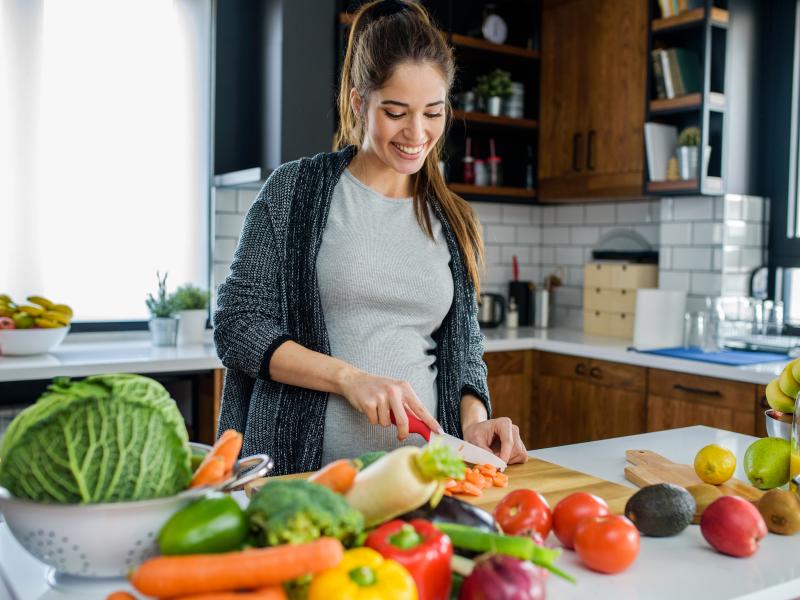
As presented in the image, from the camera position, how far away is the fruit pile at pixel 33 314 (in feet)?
9.51

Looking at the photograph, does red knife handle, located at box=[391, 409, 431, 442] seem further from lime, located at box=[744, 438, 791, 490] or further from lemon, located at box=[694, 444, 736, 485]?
lime, located at box=[744, 438, 791, 490]

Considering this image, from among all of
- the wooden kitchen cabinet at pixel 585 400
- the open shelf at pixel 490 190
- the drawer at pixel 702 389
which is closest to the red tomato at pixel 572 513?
the drawer at pixel 702 389

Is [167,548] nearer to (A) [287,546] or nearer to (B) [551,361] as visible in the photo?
(A) [287,546]

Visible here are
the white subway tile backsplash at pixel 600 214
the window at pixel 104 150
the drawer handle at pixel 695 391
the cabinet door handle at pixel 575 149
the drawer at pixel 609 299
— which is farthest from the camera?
the white subway tile backsplash at pixel 600 214

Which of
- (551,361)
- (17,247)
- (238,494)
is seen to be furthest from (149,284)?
(238,494)

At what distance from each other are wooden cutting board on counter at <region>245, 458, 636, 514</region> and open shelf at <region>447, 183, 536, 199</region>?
252cm

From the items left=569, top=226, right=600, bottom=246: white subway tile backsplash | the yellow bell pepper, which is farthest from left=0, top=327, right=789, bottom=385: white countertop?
the yellow bell pepper

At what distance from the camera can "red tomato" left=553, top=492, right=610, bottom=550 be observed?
1058 millimetres

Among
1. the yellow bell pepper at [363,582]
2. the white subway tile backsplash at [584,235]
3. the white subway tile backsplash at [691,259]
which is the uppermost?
the white subway tile backsplash at [584,235]

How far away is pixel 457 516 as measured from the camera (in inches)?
36.4

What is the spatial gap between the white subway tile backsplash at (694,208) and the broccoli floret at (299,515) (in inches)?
120

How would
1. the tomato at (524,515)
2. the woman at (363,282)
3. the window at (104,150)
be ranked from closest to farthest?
1. the tomato at (524,515)
2. the woman at (363,282)
3. the window at (104,150)

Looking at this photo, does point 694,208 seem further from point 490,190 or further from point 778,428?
point 778,428

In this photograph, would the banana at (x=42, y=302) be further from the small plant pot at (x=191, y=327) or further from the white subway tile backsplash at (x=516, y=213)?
the white subway tile backsplash at (x=516, y=213)
